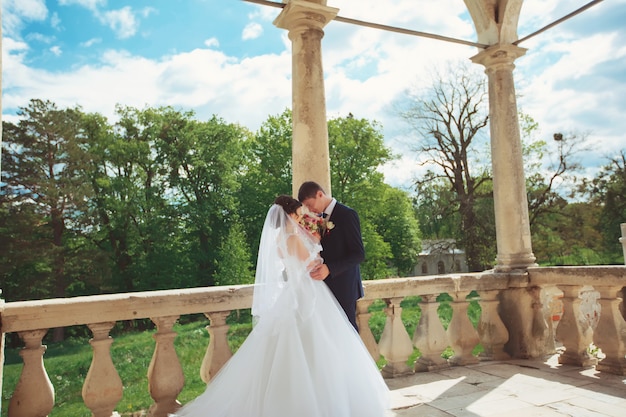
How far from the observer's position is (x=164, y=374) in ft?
12.1

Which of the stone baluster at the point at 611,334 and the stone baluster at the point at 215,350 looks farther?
the stone baluster at the point at 611,334

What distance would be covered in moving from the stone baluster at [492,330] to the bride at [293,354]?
2.73 meters

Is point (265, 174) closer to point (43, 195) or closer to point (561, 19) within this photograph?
point (43, 195)

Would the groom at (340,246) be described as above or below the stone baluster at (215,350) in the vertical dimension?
above

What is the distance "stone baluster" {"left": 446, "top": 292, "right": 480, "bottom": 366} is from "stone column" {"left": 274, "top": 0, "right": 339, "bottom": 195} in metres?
2.07

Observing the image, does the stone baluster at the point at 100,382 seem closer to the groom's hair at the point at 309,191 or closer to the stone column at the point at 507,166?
the groom's hair at the point at 309,191

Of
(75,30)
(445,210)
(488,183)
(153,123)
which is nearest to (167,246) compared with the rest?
(153,123)

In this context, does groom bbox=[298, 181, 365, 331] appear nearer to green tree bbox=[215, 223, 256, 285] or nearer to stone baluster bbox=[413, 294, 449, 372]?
stone baluster bbox=[413, 294, 449, 372]

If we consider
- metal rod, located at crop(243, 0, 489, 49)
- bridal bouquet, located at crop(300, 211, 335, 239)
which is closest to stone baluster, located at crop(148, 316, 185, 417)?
bridal bouquet, located at crop(300, 211, 335, 239)

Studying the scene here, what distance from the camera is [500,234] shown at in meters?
6.00

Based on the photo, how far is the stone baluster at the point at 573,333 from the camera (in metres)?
4.93

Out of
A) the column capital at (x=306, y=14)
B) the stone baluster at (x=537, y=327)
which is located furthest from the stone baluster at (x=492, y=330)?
the column capital at (x=306, y=14)

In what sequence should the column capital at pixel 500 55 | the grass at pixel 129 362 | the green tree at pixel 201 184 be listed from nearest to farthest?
the column capital at pixel 500 55 → the grass at pixel 129 362 → the green tree at pixel 201 184

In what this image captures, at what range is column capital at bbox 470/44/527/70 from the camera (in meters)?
6.11
